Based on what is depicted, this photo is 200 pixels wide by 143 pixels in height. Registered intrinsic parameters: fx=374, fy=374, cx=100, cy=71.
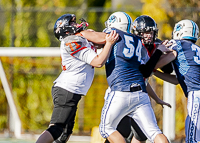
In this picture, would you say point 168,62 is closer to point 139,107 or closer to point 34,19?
point 139,107

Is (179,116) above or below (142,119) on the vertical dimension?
below

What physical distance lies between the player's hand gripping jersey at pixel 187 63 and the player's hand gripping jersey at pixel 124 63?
795mm

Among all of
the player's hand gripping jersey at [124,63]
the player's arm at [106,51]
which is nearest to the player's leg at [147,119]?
the player's hand gripping jersey at [124,63]

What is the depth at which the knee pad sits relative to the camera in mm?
4703

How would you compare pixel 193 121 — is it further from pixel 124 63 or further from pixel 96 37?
pixel 96 37

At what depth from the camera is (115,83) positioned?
14.6 feet

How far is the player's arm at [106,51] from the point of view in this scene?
4.38 m

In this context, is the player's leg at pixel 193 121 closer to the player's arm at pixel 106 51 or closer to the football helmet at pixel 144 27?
the football helmet at pixel 144 27

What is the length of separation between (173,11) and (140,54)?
4.41m

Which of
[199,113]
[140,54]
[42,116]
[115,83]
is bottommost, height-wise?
[42,116]

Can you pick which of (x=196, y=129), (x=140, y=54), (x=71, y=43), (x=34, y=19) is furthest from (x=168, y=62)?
(x=34, y=19)

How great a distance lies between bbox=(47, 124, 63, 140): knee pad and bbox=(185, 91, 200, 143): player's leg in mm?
1640

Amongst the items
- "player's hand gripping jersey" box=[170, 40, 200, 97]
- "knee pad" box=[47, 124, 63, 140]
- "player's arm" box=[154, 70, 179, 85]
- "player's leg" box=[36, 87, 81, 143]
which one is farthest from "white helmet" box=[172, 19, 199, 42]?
"knee pad" box=[47, 124, 63, 140]

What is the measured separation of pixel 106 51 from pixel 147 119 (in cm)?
93
